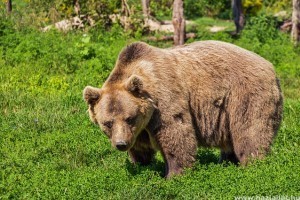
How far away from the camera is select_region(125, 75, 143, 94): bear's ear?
21.0 feet

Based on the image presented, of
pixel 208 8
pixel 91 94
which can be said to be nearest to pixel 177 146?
pixel 91 94

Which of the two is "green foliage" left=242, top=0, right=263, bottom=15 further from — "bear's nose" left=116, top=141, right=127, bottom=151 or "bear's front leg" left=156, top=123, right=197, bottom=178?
"bear's nose" left=116, top=141, right=127, bottom=151

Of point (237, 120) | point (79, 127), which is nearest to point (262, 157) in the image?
point (237, 120)

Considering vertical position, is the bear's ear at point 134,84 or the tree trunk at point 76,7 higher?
the bear's ear at point 134,84

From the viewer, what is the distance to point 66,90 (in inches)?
439

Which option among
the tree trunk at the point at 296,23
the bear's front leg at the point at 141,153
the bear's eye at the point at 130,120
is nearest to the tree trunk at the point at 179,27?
the tree trunk at the point at 296,23

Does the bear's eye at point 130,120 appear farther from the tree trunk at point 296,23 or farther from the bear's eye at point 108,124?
the tree trunk at point 296,23

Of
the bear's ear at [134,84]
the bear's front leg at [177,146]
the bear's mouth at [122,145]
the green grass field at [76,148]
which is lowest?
the green grass field at [76,148]

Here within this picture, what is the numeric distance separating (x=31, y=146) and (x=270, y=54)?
780 cm

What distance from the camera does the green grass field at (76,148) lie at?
20.8 ft

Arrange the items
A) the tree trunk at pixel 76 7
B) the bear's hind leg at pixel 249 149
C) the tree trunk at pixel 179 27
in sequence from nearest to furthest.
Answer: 1. the bear's hind leg at pixel 249 149
2. the tree trunk at pixel 179 27
3. the tree trunk at pixel 76 7

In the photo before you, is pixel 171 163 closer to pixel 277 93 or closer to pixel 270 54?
pixel 277 93

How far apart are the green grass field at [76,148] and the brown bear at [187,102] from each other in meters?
0.28

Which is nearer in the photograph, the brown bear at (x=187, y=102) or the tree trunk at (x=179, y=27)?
the brown bear at (x=187, y=102)
